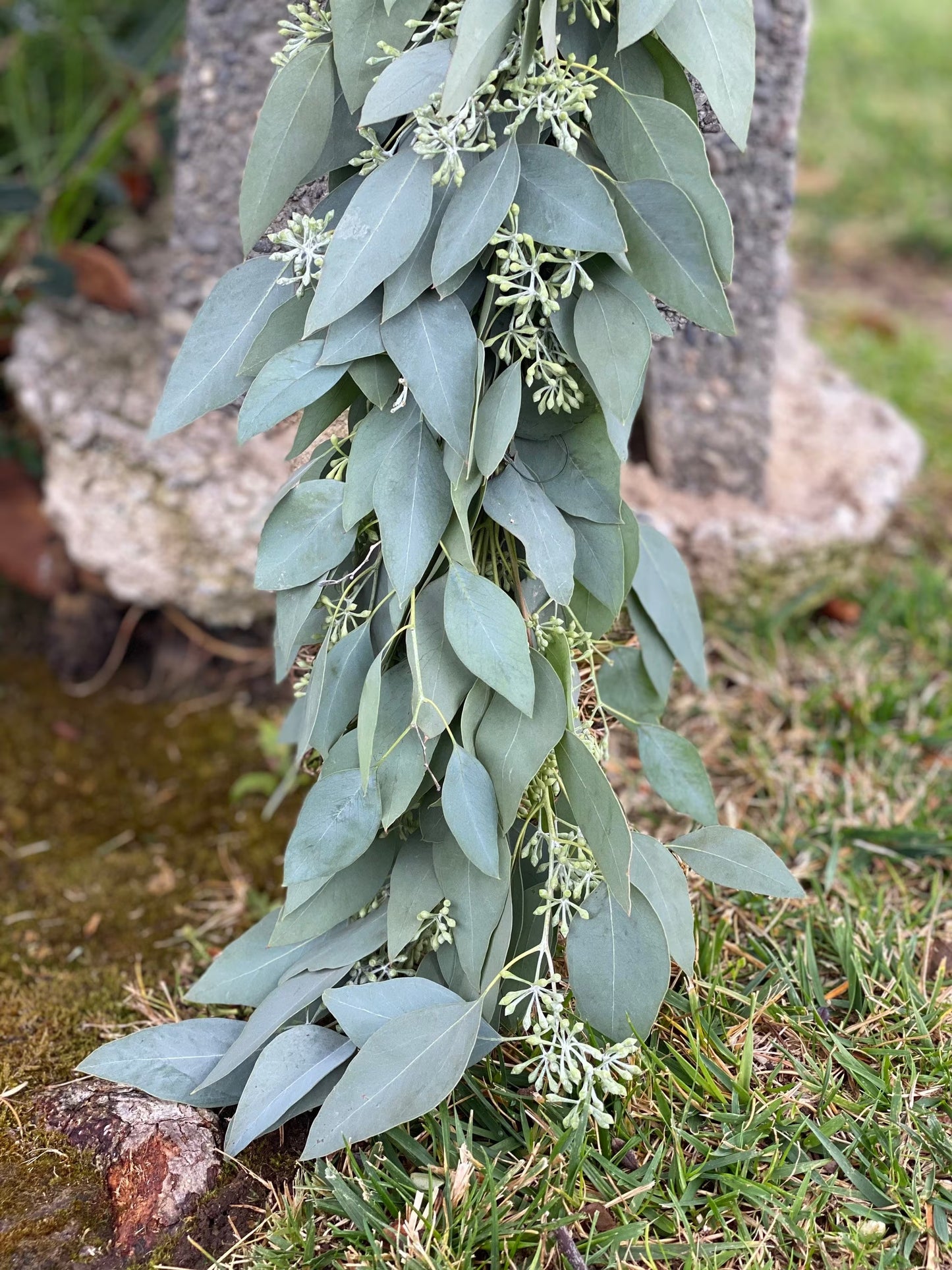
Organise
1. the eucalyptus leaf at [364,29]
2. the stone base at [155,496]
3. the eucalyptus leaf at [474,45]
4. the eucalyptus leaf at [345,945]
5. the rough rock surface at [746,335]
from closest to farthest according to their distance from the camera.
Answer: the eucalyptus leaf at [474,45], the eucalyptus leaf at [364,29], the eucalyptus leaf at [345,945], the rough rock surface at [746,335], the stone base at [155,496]

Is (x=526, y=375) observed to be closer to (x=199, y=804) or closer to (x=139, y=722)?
(x=199, y=804)

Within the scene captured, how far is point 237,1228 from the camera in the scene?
1.00 meters

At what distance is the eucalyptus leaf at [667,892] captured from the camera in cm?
103

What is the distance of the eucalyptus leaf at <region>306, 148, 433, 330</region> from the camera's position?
0.85 metres

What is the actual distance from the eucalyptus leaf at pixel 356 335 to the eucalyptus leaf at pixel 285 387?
0.01 metres

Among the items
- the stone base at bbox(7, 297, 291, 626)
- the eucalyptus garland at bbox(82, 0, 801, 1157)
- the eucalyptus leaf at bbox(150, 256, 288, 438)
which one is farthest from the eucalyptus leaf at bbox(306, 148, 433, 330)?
the stone base at bbox(7, 297, 291, 626)

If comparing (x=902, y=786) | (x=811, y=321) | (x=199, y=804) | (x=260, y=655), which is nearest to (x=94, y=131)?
(x=260, y=655)

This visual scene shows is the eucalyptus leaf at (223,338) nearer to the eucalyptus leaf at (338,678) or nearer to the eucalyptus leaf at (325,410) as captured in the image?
the eucalyptus leaf at (325,410)

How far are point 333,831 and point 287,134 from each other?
0.59 m

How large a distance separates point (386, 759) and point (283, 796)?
73 centimetres

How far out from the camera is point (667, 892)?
104cm

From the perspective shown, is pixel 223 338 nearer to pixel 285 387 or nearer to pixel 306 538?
pixel 285 387

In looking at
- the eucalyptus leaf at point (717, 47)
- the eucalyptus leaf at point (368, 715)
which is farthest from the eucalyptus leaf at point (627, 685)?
the eucalyptus leaf at point (717, 47)

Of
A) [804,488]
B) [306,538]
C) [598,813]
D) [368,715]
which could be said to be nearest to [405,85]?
[306,538]
